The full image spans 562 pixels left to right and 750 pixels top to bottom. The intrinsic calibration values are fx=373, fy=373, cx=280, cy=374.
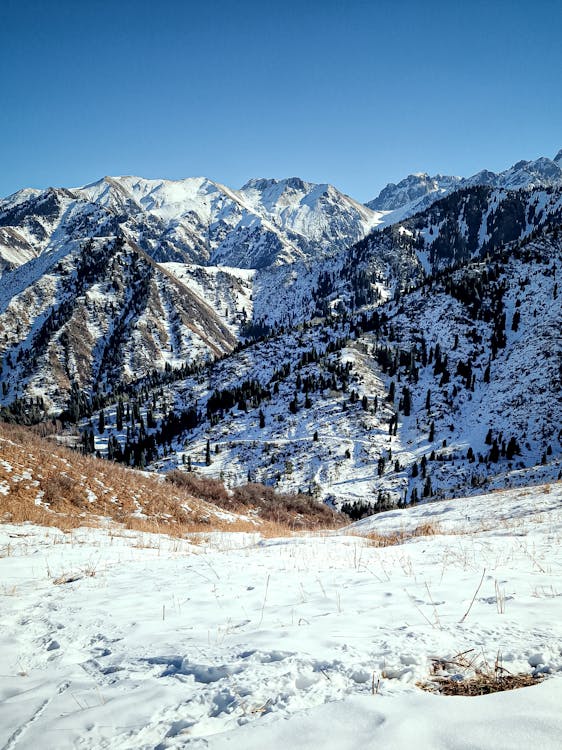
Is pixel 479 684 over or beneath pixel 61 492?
over

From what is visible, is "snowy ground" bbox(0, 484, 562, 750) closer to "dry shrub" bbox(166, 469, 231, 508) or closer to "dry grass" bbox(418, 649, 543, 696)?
"dry grass" bbox(418, 649, 543, 696)

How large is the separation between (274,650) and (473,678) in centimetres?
169

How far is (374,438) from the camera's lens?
7538 cm

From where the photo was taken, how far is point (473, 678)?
3000 millimetres

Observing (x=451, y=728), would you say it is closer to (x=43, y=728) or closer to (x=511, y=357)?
(x=43, y=728)

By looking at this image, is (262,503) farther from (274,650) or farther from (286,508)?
(274,650)

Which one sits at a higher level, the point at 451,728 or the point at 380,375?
the point at 380,375

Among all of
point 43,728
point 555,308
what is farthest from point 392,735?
point 555,308

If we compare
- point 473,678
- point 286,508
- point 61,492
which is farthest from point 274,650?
point 286,508

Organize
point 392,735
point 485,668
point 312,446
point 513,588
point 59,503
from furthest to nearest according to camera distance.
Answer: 1. point 312,446
2. point 59,503
3. point 513,588
4. point 485,668
5. point 392,735

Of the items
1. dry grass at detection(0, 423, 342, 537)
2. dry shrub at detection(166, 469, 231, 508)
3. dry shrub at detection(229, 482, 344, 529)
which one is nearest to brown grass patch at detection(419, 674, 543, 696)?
dry grass at detection(0, 423, 342, 537)

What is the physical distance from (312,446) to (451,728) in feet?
239

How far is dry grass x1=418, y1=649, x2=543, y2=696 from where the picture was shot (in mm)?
2881

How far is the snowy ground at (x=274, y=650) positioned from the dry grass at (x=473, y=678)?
10 centimetres
